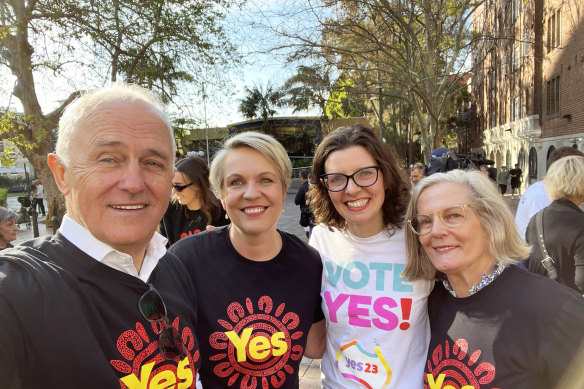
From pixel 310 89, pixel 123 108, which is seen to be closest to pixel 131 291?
pixel 123 108

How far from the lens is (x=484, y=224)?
1771mm

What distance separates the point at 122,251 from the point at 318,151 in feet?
4.48

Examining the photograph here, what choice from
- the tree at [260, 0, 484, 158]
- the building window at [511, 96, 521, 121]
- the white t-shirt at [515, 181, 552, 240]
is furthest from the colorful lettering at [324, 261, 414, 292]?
the building window at [511, 96, 521, 121]

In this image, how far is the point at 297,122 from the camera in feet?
133

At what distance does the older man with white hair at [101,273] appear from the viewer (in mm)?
1005

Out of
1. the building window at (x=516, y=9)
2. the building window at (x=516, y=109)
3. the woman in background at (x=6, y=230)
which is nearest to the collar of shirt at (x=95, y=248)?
the woman in background at (x=6, y=230)

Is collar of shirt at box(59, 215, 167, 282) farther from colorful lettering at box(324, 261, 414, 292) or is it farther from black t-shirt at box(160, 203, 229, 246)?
black t-shirt at box(160, 203, 229, 246)

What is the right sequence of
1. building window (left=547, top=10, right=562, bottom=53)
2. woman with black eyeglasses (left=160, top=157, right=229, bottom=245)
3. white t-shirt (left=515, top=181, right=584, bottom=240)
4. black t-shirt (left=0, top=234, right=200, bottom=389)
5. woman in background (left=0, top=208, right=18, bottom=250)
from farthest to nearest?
building window (left=547, top=10, right=562, bottom=53), woman in background (left=0, top=208, right=18, bottom=250), woman with black eyeglasses (left=160, top=157, right=229, bottom=245), white t-shirt (left=515, top=181, right=584, bottom=240), black t-shirt (left=0, top=234, right=200, bottom=389)

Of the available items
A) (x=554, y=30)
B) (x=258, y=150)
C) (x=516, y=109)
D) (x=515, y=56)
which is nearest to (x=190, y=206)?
(x=258, y=150)

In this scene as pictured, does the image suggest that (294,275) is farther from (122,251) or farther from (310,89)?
(310,89)

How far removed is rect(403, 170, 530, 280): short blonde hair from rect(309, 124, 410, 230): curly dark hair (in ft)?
0.85

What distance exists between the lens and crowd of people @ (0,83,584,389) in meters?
1.12

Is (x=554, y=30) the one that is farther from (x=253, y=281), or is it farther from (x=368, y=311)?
(x=253, y=281)

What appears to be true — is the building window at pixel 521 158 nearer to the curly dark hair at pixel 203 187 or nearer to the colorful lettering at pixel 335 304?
the curly dark hair at pixel 203 187
